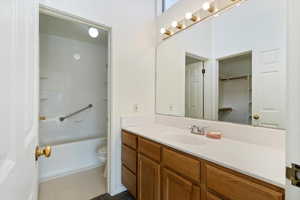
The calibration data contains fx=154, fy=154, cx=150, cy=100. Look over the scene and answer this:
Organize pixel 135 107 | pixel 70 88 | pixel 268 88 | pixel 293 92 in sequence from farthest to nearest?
pixel 70 88
pixel 135 107
pixel 268 88
pixel 293 92

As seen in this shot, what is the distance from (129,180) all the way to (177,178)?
2.69 feet

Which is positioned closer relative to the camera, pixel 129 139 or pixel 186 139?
pixel 186 139

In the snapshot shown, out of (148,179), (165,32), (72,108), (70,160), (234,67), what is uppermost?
(165,32)

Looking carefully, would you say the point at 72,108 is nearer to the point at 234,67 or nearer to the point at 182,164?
the point at 182,164

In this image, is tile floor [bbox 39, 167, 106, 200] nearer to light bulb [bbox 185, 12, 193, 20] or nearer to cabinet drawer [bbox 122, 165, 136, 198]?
cabinet drawer [bbox 122, 165, 136, 198]

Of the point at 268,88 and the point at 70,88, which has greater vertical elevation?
the point at 70,88

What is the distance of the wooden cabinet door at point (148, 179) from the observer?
4.51 ft

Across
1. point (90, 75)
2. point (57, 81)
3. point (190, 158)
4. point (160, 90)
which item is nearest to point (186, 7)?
point (160, 90)

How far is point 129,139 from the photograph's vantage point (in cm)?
179

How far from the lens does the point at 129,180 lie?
5.82ft

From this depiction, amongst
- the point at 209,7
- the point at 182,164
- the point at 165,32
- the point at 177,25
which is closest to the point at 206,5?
the point at 209,7

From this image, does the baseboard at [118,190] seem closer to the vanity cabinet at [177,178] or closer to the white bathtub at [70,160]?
the vanity cabinet at [177,178]

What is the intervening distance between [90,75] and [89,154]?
163cm

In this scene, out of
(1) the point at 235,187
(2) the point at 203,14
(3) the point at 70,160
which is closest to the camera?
(1) the point at 235,187
